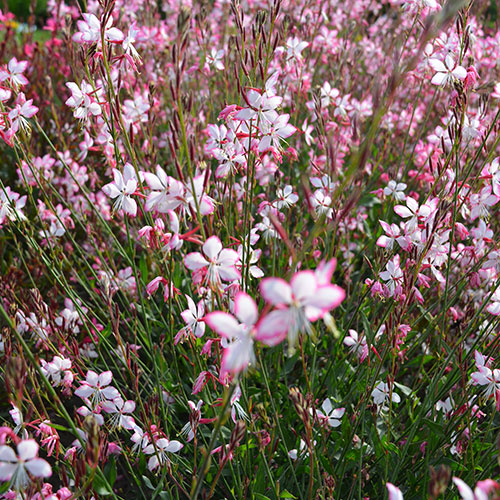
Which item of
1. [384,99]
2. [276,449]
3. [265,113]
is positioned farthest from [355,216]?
[384,99]

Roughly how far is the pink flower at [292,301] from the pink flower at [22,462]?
501 millimetres

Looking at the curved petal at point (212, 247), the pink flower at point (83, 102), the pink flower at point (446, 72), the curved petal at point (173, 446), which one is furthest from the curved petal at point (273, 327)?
the pink flower at point (446, 72)

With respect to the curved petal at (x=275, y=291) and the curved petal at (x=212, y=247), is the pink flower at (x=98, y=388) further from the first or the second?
the curved petal at (x=275, y=291)

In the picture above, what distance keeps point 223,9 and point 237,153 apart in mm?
3001

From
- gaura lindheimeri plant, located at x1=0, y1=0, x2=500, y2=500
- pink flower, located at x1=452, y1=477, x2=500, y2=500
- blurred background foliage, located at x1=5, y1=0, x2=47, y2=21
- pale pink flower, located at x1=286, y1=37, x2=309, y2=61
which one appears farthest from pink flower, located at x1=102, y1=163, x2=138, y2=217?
blurred background foliage, located at x1=5, y1=0, x2=47, y2=21

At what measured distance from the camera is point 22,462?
0.91m

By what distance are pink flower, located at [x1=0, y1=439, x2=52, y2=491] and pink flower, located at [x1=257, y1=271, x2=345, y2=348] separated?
1.65 feet

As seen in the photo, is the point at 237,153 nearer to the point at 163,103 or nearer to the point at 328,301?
the point at 328,301

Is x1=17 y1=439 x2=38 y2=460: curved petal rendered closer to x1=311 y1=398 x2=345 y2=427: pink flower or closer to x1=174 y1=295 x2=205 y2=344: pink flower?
x1=174 y1=295 x2=205 y2=344: pink flower

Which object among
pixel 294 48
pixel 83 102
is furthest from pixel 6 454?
pixel 294 48

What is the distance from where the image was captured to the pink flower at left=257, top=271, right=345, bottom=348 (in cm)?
67

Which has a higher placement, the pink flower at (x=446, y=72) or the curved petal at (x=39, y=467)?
the pink flower at (x=446, y=72)

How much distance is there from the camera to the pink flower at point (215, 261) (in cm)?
95

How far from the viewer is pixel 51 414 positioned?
7.38 feet
